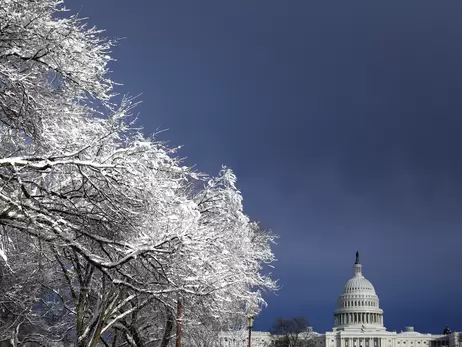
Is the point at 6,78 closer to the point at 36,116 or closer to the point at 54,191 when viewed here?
the point at 36,116

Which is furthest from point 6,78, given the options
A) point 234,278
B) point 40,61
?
point 234,278

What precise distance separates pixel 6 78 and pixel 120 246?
372cm

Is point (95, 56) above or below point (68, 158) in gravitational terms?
above

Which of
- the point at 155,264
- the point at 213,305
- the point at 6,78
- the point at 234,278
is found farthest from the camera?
the point at 234,278

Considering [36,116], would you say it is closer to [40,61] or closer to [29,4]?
[40,61]

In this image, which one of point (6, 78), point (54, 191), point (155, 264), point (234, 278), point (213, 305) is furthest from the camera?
point (234, 278)

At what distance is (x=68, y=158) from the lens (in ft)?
40.3

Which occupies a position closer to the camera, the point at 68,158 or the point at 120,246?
the point at 68,158

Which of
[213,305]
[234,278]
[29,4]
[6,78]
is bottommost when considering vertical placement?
[213,305]

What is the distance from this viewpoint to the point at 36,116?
1234 cm

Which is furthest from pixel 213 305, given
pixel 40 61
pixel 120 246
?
pixel 40 61

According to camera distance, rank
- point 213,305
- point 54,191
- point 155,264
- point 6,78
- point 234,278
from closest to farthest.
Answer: point 6,78
point 54,191
point 155,264
point 213,305
point 234,278

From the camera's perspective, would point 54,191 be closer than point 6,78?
No

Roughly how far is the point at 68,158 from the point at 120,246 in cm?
218
